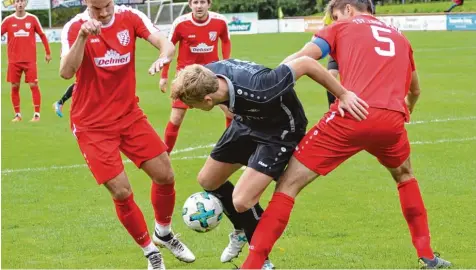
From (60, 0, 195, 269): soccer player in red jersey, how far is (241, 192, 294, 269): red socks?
44.1 inches

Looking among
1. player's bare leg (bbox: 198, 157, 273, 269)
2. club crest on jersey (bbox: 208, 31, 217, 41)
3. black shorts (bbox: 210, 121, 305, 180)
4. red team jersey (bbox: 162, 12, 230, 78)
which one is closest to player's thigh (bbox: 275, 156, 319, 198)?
black shorts (bbox: 210, 121, 305, 180)

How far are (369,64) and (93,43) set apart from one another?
7.10ft

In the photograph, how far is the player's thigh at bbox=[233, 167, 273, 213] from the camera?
6.37m

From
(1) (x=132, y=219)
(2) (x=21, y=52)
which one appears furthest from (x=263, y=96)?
(2) (x=21, y=52)

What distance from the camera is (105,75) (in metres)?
6.93

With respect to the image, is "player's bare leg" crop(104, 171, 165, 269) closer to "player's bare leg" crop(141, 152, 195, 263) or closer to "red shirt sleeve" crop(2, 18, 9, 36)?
"player's bare leg" crop(141, 152, 195, 263)

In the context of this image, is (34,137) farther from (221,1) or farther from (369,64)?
(221,1)

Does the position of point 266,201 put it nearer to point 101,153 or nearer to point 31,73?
point 101,153

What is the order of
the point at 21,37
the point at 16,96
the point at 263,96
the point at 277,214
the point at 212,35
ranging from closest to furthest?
the point at 263,96, the point at 277,214, the point at 212,35, the point at 16,96, the point at 21,37

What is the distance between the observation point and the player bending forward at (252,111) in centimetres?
602

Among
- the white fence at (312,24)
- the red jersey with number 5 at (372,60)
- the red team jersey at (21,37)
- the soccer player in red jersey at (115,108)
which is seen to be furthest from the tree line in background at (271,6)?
the red jersey with number 5 at (372,60)

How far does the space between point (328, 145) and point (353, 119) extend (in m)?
0.26

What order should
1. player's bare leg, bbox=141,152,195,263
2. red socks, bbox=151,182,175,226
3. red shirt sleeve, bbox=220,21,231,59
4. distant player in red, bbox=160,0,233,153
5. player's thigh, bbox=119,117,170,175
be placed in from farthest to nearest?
1. red shirt sleeve, bbox=220,21,231,59
2. distant player in red, bbox=160,0,233,153
3. red socks, bbox=151,182,175,226
4. player's bare leg, bbox=141,152,195,263
5. player's thigh, bbox=119,117,170,175

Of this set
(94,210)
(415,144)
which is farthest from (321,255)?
(415,144)
